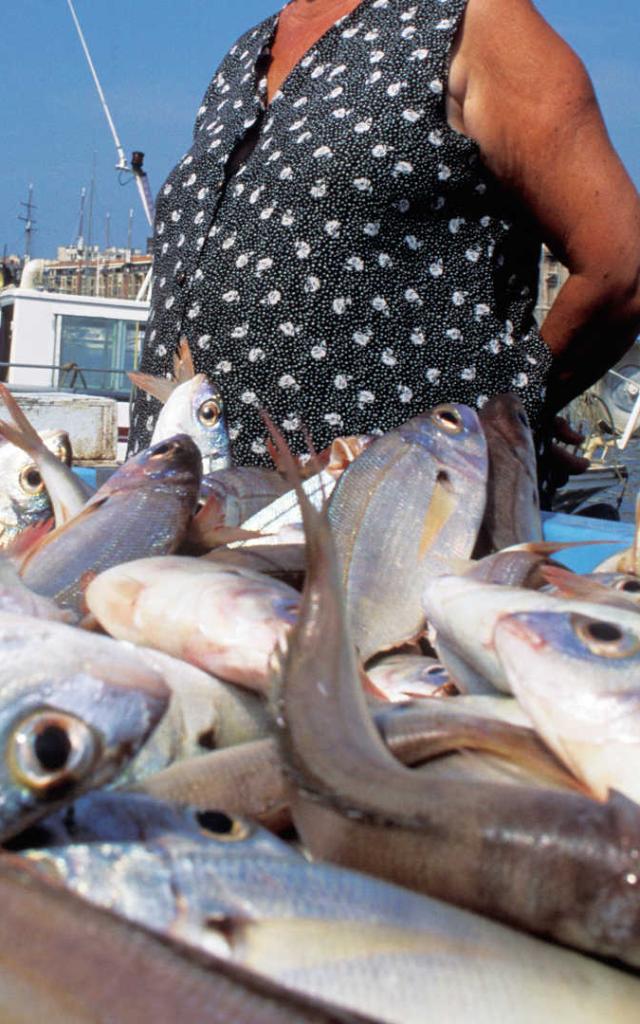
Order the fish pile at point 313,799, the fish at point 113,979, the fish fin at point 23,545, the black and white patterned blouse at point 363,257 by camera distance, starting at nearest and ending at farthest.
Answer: the fish at point 113,979 < the fish pile at point 313,799 < the fish fin at point 23,545 < the black and white patterned blouse at point 363,257

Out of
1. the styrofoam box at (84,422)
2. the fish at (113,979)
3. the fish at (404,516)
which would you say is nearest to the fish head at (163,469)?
the fish at (404,516)

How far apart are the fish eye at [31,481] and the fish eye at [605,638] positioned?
61.5 inches

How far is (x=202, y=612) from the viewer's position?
1.32m

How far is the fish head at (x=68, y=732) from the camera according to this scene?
913 mm

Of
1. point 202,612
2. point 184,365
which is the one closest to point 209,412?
point 184,365

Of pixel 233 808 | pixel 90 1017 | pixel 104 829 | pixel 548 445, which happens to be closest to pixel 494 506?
pixel 548 445

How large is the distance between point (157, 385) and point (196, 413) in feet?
0.75

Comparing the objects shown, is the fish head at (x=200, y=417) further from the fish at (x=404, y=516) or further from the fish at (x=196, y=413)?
the fish at (x=404, y=516)

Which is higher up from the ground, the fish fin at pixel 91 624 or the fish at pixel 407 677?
the fish fin at pixel 91 624

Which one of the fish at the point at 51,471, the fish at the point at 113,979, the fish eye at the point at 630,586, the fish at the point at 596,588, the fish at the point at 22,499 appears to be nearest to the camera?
the fish at the point at 113,979

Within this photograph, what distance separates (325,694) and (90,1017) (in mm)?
433

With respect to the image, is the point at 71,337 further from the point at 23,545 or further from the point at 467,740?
the point at 467,740

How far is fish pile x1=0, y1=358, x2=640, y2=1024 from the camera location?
700 mm

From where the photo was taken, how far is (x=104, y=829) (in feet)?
2.99
